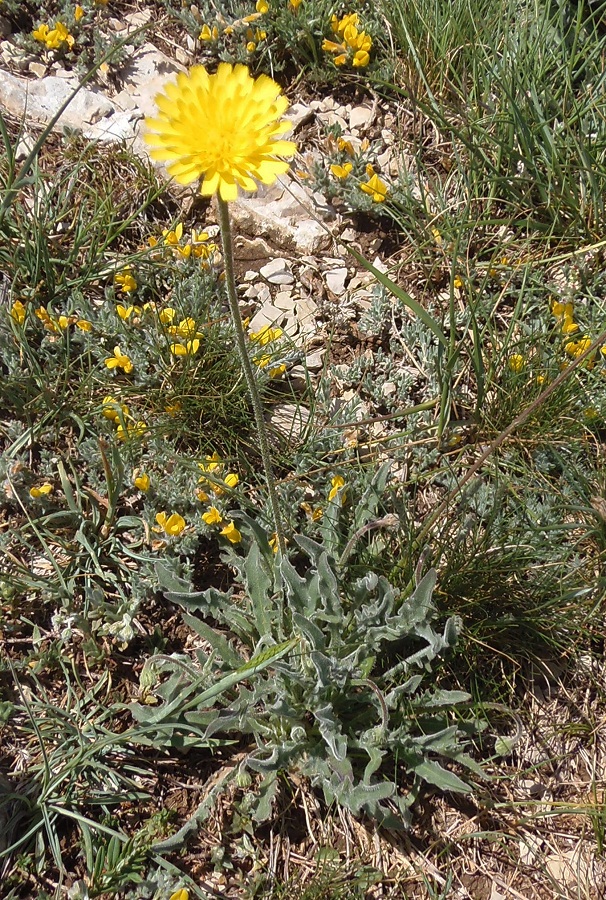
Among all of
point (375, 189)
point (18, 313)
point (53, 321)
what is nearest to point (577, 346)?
point (375, 189)

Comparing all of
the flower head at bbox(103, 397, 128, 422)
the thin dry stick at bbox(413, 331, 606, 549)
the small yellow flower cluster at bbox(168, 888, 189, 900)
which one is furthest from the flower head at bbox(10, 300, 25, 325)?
the small yellow flower cluster at bbox(168, 888, 189, 900)

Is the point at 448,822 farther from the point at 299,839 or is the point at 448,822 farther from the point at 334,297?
the point at 334,297

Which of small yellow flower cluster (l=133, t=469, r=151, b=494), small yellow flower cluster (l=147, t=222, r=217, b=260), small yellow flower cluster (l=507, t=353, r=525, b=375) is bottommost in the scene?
small yellow flower cluster (l=133, t=469, r=151, b=494)

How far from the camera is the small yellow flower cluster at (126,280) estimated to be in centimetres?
297

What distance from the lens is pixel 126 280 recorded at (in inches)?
117

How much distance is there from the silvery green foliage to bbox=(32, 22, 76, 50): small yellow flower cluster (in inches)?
97.9

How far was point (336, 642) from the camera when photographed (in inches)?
90.9

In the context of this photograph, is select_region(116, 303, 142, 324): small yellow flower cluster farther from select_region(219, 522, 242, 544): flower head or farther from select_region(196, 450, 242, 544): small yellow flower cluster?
select_region(219, 522, 242, 544): flower head

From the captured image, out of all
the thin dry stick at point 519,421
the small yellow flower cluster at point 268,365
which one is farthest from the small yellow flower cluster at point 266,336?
the thin dry stick at point 519,421

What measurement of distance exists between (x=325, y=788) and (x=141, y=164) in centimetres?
259

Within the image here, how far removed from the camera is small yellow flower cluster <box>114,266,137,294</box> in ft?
9.75

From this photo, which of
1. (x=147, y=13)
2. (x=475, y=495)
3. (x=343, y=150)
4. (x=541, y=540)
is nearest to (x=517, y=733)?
(x=541, y=540)

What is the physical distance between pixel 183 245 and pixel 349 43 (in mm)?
1256

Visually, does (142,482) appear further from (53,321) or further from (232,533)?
(53,321)
